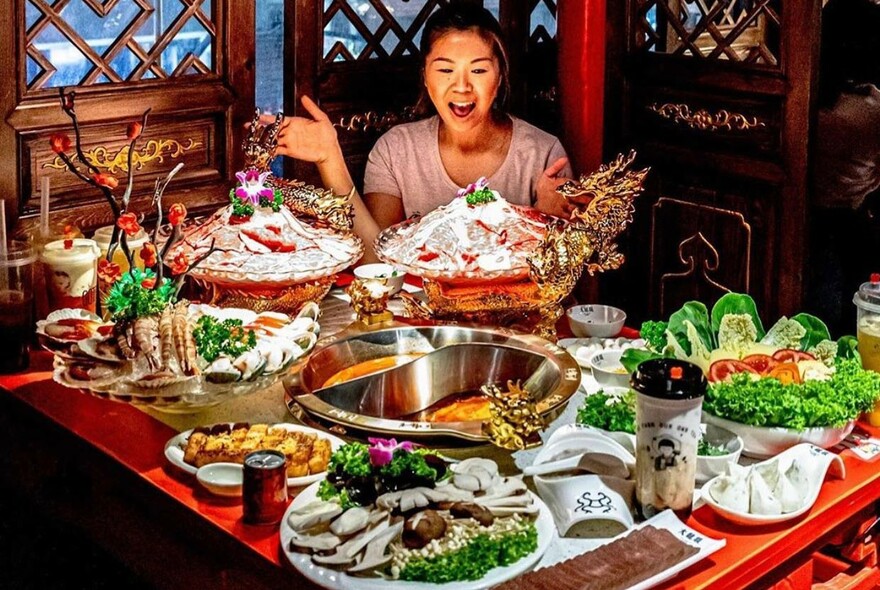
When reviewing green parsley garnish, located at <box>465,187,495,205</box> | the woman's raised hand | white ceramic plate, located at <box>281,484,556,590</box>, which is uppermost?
the woman's raised hand

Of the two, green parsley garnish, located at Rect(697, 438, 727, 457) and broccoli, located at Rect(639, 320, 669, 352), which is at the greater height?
broccoli, located at Rect(639, 320, 669, 352)

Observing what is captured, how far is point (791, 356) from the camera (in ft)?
7.88

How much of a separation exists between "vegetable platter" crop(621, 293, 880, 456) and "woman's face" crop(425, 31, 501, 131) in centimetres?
119

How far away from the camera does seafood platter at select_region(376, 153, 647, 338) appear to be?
2766 millimetres

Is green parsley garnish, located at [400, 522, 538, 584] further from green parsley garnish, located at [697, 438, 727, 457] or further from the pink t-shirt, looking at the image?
the pink t-shirt

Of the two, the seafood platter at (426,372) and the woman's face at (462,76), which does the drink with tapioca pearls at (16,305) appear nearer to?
the seafood platter at (426,372)

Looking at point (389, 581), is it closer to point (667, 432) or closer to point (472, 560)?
point (472, 560)

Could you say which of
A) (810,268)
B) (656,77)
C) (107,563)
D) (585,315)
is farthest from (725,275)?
(107,563)

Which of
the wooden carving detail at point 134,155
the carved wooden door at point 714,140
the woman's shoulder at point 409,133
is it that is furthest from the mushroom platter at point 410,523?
the carved wooden door at point 714,140

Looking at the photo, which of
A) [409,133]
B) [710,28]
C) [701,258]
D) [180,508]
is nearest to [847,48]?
[710,28]

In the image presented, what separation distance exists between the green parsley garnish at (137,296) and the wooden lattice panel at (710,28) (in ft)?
6.66

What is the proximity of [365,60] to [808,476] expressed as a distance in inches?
85.9

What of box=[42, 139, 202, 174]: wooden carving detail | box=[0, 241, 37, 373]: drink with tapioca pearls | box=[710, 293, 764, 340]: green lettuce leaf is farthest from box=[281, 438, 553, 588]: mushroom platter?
box=[42, 139, 202, 174]: wooden carving detail

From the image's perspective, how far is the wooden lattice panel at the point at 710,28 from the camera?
145 inches
